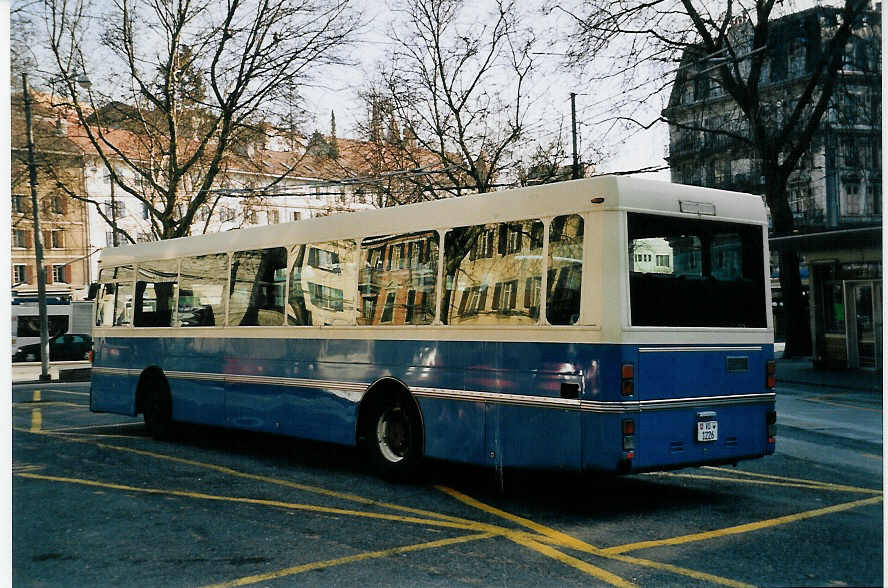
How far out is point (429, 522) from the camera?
7637 mm

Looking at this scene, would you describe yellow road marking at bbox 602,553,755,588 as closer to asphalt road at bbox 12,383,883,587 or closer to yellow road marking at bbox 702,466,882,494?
asphalt road at bbox 12,383,883,587

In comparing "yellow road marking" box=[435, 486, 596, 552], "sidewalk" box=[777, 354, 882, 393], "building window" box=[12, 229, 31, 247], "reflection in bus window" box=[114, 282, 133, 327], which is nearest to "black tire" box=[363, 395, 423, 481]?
"yellow road marking" box=[435, 486, 596, 552]

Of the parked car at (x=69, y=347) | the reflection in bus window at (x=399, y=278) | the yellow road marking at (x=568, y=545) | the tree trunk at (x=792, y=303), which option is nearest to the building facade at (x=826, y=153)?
the tree trunk at (x=792, y=303)

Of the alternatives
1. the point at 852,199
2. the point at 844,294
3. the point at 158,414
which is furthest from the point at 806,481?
the point at 852,199

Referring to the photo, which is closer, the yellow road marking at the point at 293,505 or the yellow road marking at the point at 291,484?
the yellow road marking at the point at 293,505

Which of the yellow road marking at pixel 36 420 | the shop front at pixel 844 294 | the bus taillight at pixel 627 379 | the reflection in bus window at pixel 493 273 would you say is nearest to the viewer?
the bus taillight at pixel 627 379

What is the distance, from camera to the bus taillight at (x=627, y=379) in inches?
300

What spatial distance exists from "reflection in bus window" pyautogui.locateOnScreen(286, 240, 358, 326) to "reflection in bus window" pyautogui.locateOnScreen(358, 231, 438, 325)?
8.0 inches

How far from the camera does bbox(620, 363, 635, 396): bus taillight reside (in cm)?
761

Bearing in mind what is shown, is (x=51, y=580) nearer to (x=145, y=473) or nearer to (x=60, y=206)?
(x=145, y=473)

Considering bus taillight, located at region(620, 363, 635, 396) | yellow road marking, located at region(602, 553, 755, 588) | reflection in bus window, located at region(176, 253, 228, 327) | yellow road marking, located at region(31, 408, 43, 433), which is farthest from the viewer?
yellow road marking, located at region(31, 408, 43, 433)

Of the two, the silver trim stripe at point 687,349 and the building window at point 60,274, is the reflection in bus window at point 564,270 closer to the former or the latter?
the silver trim stripe at point 687,349

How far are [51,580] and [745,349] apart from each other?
222 inches

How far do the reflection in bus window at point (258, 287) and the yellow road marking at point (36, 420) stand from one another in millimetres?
4812
